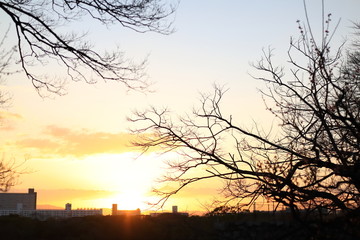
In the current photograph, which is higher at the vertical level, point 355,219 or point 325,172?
point 325,172

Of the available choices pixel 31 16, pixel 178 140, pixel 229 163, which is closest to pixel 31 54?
pixel 31 16

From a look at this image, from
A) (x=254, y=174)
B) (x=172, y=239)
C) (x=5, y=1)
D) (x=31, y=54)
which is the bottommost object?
(x=172, y=239)

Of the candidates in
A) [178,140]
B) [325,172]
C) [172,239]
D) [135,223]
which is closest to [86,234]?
[135,223]

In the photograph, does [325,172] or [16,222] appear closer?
[325,172]

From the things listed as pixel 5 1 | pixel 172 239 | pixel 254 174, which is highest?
pixel 5 1

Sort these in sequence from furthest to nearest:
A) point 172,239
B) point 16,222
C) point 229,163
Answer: point 16,222 < point 172,239 < point 229,163

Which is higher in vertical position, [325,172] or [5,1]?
[5,1]

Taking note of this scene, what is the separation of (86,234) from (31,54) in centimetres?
765

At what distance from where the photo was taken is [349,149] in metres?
6.40

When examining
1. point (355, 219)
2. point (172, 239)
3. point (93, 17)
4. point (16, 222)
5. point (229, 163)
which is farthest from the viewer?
point (16, 222)

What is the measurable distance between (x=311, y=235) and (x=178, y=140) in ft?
9.36

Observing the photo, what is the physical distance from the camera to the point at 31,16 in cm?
750

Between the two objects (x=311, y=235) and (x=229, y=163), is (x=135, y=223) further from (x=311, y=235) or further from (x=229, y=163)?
(x=311, y=235)

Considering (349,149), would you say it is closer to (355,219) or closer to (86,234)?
(355,219)
